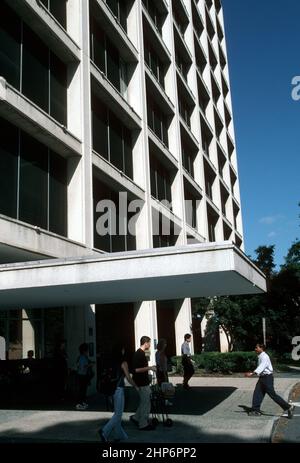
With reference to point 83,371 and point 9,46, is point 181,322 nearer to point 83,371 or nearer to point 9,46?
point 83,371

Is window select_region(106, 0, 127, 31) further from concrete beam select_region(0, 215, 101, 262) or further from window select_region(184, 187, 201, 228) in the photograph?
concrete beam select_region(0, 215, 101, 262)

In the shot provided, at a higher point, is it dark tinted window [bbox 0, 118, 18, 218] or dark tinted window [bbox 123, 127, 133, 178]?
dark tinted window [bbox 123, 127, 133, 178]

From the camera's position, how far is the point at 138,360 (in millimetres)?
9242

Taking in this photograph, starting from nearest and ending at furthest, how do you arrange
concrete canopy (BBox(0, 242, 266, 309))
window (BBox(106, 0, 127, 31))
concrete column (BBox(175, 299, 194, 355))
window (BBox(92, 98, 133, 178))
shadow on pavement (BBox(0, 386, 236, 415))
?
concrete canopy (BBox(0, 242, 266, 309)) → shadow on pavement (BBox(0, 386, 236, 415)) → window (BBox(92, 98, 133, 178)) → window (BBox(106, 0, 127, 31)) → concrete column (BBox(175, 299, 194, 355))

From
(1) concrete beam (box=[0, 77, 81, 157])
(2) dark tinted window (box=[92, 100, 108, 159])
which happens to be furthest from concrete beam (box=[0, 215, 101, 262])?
(2) dark tinted window (box=[92, 100, 108, 159])

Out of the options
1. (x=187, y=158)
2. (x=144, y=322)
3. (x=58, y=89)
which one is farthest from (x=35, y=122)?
(x=187, y=158)

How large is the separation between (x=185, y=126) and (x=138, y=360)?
23004 millimetres

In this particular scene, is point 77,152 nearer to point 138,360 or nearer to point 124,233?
point 124,233

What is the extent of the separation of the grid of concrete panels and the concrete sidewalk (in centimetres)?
629

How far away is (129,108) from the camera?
70.0 feet

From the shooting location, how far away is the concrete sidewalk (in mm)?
8555

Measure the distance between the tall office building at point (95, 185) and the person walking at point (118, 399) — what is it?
1974mm

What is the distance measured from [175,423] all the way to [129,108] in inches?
593

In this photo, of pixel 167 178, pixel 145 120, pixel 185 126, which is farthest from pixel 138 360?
pixel 185 126
